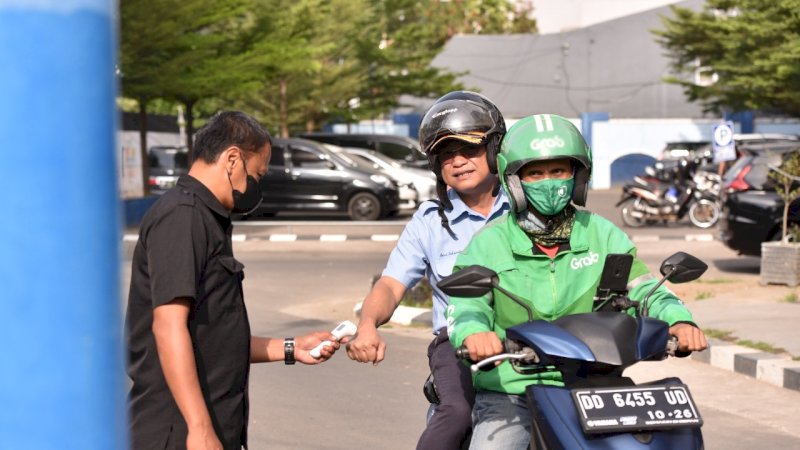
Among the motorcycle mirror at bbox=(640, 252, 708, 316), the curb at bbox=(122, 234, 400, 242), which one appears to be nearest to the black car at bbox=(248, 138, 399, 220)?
the curb at bbox=(122, 234, 400, 242)

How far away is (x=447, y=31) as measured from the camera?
72.4m

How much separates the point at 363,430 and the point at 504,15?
7236 centimetres

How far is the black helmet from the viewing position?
14.6 feet

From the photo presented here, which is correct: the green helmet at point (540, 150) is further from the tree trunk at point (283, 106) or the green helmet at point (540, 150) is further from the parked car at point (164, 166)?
the tree trunk at point (283, 106)

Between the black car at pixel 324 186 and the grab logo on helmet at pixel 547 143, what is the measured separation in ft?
73.0

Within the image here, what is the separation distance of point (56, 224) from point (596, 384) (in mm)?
2059

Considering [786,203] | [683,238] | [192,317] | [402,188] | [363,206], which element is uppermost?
[192,317]

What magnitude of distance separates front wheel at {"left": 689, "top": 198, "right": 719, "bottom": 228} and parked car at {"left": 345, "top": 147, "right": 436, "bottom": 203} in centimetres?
556

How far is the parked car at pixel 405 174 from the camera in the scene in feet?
94.0

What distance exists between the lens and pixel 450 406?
→ 13.6 ft

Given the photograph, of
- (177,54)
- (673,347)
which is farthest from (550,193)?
(177,54)

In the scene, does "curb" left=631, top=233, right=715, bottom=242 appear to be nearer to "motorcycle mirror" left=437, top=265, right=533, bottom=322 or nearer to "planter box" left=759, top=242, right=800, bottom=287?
"planter box" left=759, top=242, right=800, bottom=287

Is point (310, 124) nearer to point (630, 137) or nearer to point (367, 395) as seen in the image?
point (630, 137)

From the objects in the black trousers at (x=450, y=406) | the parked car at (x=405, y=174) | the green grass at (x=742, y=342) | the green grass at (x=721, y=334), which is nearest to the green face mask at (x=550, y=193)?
the black trousers at (x=450, y=406)
